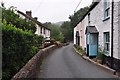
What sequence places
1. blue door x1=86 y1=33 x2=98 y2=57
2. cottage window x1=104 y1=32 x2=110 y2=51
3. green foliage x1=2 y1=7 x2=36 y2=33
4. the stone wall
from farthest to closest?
1. blue door x1=86 y1=33 x2=98 y2=57
2. cottage window x1=104 y1=32 x2=110 y2=51
3. green foliage x1=2 y1=7 x2=36 y2=33
4. the stone wall

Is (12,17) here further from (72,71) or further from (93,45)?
(93,45)

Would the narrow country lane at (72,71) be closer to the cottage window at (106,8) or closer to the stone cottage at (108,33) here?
the stone cottage at (108,33)

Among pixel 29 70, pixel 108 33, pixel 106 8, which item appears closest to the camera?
pixel 29 70

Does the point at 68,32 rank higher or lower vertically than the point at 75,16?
lower

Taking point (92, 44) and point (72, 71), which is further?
point (92, 44)

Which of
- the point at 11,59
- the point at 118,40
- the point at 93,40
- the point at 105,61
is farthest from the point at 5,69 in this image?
the point at 93,40

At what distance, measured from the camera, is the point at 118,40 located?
13.2m

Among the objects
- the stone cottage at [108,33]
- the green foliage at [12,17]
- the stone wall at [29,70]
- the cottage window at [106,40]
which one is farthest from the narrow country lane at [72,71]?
the green foliage at [12,17]

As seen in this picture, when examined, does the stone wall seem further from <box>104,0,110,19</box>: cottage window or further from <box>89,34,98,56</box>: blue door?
<box>89,34,98,56</box>: blue door

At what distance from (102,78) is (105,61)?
15.7 feet

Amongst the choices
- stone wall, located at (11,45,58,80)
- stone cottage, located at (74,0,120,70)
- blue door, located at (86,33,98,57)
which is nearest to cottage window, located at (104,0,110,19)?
stone cottage, located at (74,0,120,70)

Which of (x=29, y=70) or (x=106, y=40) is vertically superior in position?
(x=106, y=40)

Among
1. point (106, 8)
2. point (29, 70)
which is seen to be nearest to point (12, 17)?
point (106, 8)

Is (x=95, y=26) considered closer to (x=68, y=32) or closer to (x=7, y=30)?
(x=7, y=30)
